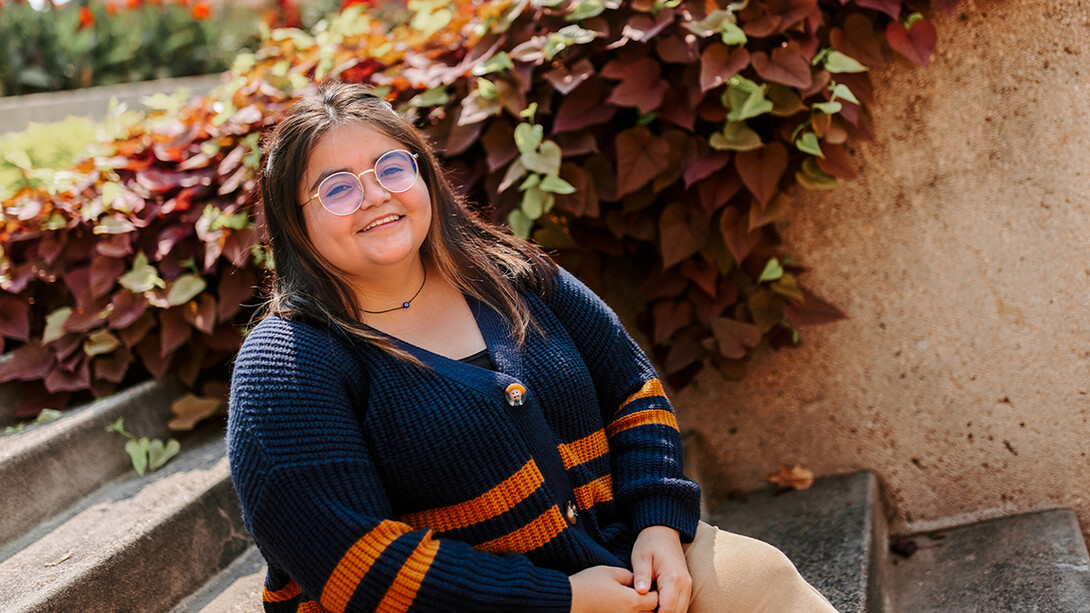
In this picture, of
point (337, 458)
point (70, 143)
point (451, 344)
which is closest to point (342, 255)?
point (451, 344)

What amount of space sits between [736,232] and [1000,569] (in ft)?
3.62

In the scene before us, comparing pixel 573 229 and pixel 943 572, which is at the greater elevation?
pixel 573 229

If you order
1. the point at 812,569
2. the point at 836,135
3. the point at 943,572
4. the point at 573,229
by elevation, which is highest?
the point at 836,135

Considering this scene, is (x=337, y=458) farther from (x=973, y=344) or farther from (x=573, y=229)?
(x=973, y=344)

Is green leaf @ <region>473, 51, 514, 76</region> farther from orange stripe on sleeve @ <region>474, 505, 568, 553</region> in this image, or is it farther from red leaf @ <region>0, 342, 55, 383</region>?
red leaf @ <region>0, 342, 55, 383</region>

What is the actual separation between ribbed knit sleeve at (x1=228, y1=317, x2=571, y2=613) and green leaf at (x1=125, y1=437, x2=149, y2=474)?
1166 millimetres

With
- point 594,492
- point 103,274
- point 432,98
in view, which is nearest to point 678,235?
point 432,98

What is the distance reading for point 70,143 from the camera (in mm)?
3111

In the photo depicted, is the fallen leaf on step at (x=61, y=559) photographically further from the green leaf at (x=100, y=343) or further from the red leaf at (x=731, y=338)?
the red leaf at (x=731, y=338)

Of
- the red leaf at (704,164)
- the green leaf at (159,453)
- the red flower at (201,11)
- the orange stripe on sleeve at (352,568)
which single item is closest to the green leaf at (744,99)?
the red leaf at (704,164)

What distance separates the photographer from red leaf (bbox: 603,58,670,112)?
2.19 m

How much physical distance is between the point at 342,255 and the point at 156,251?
1261 mm

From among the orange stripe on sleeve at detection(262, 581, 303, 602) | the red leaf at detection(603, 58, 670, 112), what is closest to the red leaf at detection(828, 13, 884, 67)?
the red leaf at detection(603, 58, 670, 112)

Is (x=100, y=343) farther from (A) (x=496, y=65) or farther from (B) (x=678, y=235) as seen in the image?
(B) (x=678, y=235)
